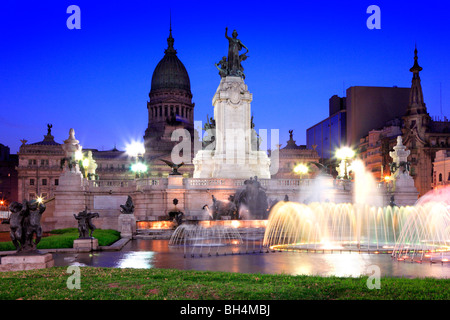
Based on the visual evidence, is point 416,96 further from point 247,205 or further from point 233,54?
point 247,205

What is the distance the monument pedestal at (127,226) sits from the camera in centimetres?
3249

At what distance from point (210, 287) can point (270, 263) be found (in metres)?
6.90

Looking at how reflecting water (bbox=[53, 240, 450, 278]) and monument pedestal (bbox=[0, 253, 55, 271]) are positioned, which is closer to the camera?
reflecting water (bbox=[53, 240, 450, 278])

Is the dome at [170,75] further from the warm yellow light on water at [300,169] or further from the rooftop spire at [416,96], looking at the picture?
the rooftop spire at [416,96]

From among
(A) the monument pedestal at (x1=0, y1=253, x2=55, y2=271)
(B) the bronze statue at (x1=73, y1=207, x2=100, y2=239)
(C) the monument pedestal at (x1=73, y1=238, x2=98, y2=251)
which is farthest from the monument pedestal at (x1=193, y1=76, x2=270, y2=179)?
(A) the monument pedestal at (x1=0, y1=253, x2=55, y2=271)

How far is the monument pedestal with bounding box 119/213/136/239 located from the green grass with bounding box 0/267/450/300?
1770 centimetres

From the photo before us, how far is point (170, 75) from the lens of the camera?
5881 inches

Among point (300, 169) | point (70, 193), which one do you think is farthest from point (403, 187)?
point (300, 169)

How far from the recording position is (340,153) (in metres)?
56.9

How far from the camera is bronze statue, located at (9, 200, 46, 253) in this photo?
17031 millimetres

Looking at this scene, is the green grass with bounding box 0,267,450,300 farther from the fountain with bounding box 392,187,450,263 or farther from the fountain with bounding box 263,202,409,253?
the fountain with bounding box 263,202,409,253

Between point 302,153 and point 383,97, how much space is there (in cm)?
2626
